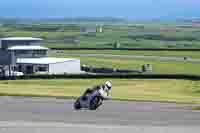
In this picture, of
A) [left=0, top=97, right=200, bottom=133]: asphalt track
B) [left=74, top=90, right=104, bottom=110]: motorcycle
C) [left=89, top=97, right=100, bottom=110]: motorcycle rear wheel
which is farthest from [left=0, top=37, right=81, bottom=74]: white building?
[left=89, top=97, right=100, bottom=110]: motorcycle rear wheel

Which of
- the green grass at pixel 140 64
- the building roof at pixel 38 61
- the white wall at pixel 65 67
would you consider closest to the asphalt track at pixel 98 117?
the white wall at pixel 65 67

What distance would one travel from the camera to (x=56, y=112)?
804 inches

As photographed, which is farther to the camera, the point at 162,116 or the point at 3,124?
the point at 162,116

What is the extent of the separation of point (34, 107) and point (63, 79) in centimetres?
2371

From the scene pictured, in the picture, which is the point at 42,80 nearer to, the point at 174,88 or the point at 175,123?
the point at 174,88

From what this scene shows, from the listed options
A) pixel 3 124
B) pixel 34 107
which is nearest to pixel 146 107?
pixel 34 107

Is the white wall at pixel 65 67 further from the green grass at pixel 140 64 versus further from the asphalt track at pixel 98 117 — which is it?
the asphalt track at pixel 98 117

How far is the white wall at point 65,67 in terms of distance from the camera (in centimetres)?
6311

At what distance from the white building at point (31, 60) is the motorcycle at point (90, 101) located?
40.8 meters

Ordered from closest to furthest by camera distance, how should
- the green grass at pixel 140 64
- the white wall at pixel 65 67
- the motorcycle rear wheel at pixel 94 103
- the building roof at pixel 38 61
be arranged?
1. the motorcycle rear wheel at pixel 94 103
2. the white wall at pixel 65 67
3. the building roof at pixel 38 61
4. the green grass at pixel 140 64

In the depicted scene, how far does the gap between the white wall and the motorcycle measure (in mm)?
41014

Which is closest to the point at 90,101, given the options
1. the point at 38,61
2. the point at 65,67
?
the point at 38,61

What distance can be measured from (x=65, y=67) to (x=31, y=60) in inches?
157

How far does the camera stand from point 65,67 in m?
64.9
